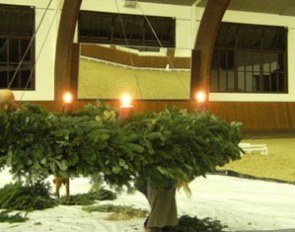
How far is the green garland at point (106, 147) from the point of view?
4.13 meters

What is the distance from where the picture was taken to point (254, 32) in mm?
20750

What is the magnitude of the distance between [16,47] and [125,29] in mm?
3538

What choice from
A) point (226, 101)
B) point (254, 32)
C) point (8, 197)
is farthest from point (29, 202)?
point (254, 32)

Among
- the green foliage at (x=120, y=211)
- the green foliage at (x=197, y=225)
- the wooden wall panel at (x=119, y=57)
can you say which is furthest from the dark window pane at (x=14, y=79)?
the green foliage at (x=197, y=225)

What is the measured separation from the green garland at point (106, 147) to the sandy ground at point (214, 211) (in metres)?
0.84

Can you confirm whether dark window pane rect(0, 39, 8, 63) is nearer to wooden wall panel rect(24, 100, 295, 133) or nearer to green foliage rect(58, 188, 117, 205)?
Answer: wooden wall panel rect(24, 100, 295, 133)

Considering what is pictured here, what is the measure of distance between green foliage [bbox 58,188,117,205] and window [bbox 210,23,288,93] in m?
13.7

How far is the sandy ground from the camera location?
5.03 m

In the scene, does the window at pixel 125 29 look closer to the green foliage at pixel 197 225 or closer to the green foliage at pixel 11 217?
the green foliage at pixel 11 217

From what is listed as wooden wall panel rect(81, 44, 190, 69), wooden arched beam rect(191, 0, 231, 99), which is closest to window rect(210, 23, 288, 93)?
wooden arched beam rect(191, 0, 231, 99)

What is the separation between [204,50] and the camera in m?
17.8

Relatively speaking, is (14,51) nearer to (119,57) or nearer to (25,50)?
(25,50)

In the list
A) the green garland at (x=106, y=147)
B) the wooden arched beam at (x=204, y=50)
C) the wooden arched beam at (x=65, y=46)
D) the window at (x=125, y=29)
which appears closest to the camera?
the green garland at (x=106, y=147)

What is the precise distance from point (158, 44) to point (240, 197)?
12.0 meters
